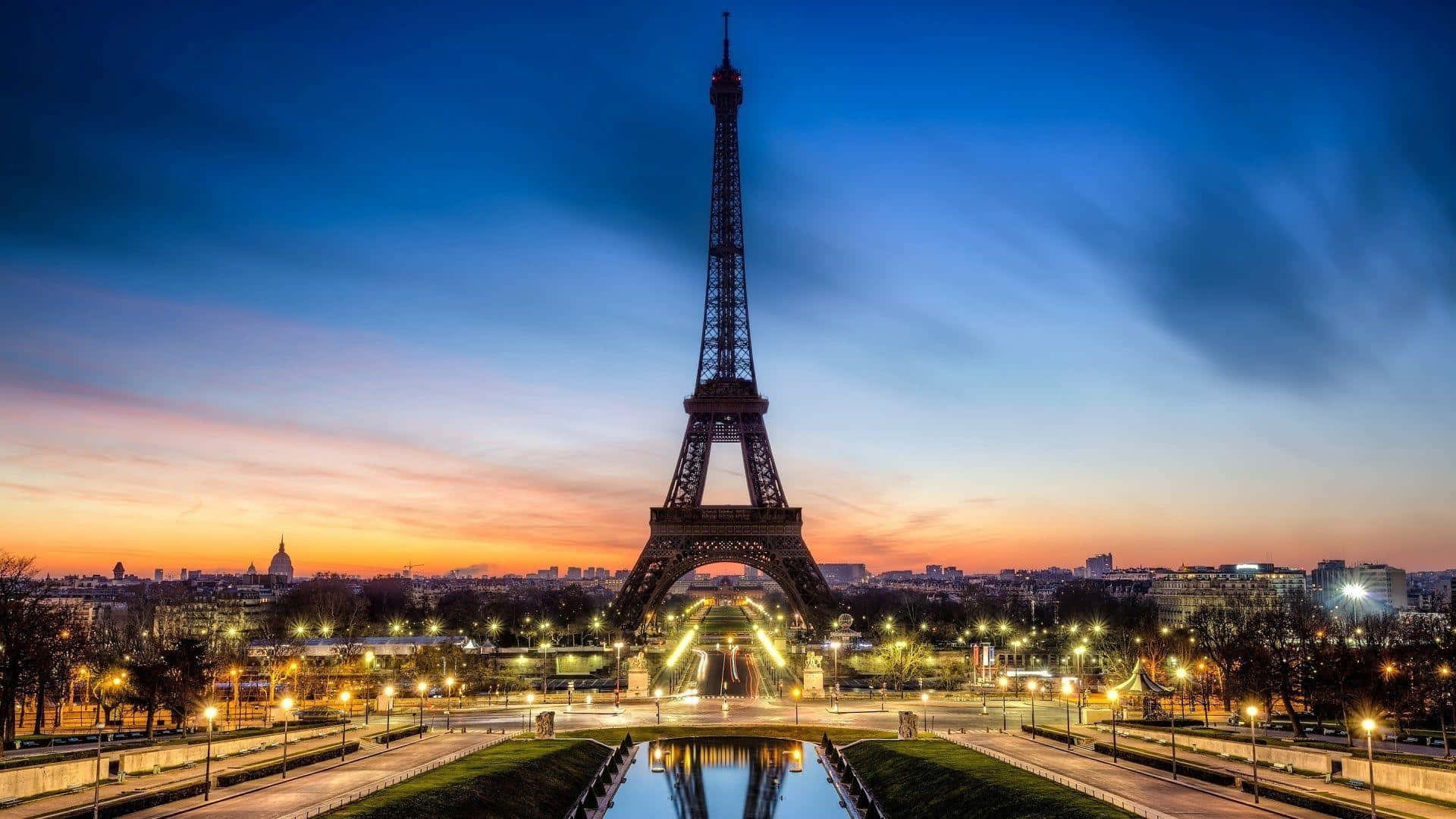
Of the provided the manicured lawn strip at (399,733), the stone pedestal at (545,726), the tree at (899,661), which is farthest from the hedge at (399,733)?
the tree at (899,661)

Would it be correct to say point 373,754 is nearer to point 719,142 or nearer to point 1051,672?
point 1051,672

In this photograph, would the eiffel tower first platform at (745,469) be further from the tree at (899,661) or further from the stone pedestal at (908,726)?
the stone pedestal at (908,726)

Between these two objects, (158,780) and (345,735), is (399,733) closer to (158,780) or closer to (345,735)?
(345,735)

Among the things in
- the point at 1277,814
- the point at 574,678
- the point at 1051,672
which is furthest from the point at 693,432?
the point at 1277,814

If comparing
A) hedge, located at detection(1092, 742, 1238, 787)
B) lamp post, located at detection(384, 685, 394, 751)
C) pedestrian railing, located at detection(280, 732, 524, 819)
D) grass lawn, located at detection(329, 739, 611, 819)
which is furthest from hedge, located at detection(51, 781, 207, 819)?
hedge, located at detection(1092, 742, 1238, 787)

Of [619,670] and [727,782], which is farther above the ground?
[619,670]

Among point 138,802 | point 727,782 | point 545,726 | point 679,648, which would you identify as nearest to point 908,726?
point 727,782

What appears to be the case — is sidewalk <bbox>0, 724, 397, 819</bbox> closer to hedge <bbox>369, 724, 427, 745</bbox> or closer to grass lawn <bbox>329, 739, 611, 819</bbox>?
hedge <bbox>369, 724, 427, 745</bbox>
